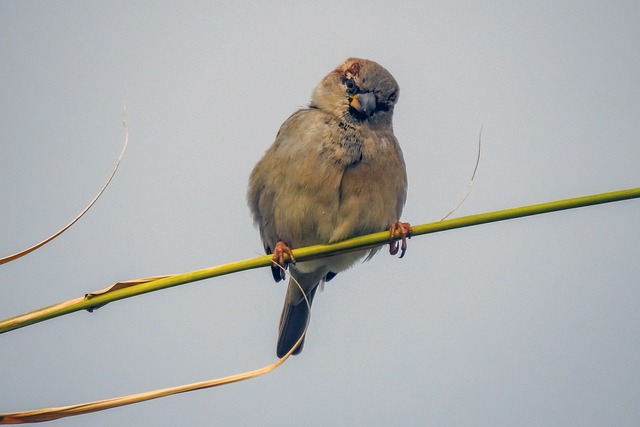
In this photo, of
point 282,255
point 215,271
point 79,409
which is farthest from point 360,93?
point 79,409

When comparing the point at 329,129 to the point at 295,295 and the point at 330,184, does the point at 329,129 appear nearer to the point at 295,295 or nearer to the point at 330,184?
the point at 330,184

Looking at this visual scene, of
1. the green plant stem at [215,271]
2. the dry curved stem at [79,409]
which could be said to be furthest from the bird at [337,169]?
the dry curved stem at [79,409]

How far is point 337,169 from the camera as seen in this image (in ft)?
12.7

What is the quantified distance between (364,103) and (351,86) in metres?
0.18

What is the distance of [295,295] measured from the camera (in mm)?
4812

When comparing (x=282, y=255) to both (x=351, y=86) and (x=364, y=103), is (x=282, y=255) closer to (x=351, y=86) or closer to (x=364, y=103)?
(x=364, y=103)

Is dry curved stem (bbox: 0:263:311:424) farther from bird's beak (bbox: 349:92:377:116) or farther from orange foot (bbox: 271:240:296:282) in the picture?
A: bird's beak (bbox: 349:92:377:116)

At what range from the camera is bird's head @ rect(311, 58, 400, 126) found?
4090mm

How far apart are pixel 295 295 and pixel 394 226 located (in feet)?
3.73

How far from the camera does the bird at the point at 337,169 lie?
3902 millimetres

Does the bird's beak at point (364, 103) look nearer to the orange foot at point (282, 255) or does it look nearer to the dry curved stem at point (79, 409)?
the orange foot at point (282, 255)

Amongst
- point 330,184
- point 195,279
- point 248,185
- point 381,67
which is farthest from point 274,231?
point 195,279

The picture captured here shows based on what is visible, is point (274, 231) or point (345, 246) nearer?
point (345, 246)

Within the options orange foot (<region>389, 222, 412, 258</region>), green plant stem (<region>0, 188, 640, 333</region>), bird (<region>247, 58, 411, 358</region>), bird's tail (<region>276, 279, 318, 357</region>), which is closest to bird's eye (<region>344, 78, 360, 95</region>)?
bird (<region>247, 58, 411, 358</region>)
